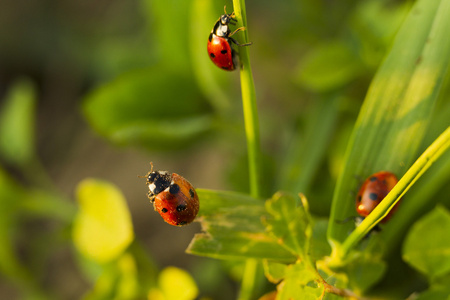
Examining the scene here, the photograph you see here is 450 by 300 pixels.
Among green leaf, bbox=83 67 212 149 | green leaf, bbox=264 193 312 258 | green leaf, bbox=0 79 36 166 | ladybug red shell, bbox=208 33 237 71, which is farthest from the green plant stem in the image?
green leaf, bbox=0 79 36 166

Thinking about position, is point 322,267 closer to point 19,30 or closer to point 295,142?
point 295,142

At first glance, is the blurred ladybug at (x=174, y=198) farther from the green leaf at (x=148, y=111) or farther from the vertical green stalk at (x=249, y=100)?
the green leaf at (x=148, y=111)

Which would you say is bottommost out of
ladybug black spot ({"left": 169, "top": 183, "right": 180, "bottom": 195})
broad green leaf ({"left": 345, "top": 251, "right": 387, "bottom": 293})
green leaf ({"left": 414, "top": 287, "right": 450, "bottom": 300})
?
green leaf ({"left": 414, "top": 287, "right": 450, "bottom": 300})

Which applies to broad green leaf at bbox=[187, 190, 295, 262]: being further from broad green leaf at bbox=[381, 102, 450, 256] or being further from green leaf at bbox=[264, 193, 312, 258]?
broad green leaf at bbox=[381, 102, 450, 256]

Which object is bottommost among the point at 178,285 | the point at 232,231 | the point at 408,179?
the point at 178,285

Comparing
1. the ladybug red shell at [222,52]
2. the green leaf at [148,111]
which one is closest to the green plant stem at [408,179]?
the ladybug red shell at [222,52]

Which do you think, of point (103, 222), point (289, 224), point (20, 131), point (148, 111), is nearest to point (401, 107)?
point (289, 224)

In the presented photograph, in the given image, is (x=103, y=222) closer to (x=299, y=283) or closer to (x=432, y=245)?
(x=299, y=283)
